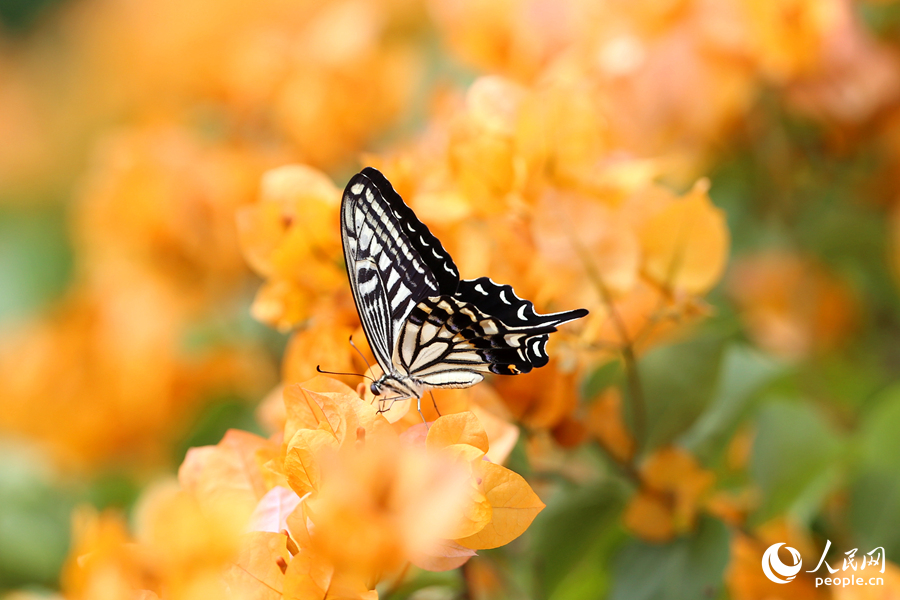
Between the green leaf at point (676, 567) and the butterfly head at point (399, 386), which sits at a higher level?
the butterfly head at point (399, 386)

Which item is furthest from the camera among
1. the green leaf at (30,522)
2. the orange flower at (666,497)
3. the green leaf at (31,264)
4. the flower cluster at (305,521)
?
the green leaf at (31,264)

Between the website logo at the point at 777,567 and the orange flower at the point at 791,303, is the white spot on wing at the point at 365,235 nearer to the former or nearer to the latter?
the website logo at the point at 777,567

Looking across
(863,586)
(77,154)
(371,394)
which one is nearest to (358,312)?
(371,394)

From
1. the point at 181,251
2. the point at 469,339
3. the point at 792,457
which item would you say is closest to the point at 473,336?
the point at 469,339

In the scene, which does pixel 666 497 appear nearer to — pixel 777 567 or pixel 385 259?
pixel 777 567

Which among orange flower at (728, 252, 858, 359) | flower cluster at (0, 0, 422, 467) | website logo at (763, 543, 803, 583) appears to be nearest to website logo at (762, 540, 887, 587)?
website logo at (763, 543, 803, 583)

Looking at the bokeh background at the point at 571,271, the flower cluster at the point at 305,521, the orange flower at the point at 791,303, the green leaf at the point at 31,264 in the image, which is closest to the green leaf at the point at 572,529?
the bokeh background at the point at 571,271
